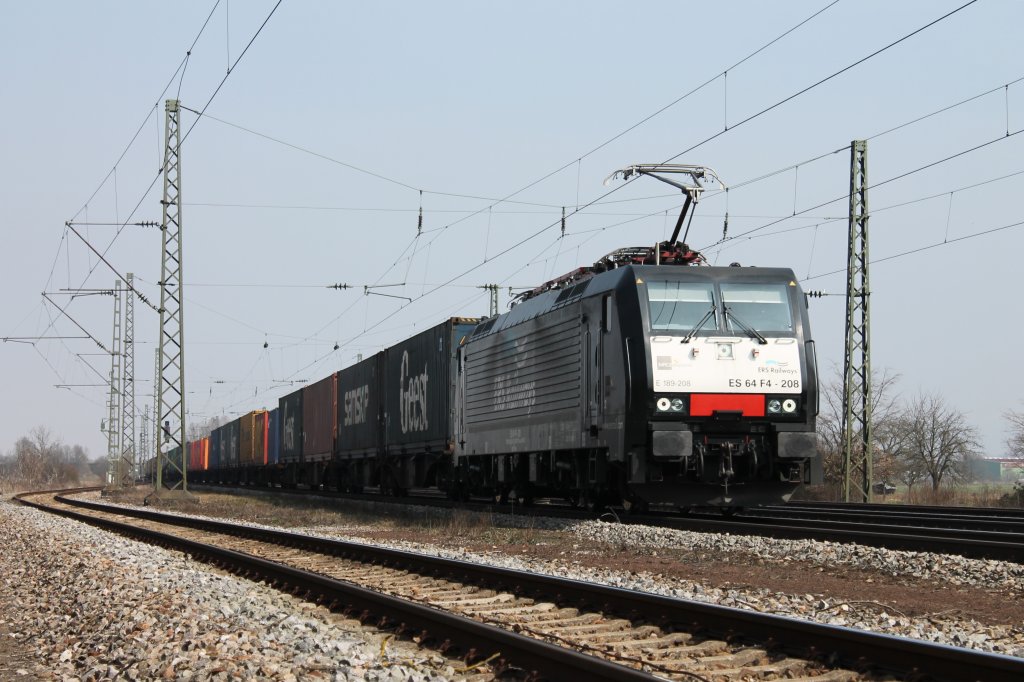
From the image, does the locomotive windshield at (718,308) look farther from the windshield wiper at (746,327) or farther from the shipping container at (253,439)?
the shipping container at (253,439)

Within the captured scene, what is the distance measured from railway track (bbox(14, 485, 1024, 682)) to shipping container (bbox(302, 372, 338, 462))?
26.8 m

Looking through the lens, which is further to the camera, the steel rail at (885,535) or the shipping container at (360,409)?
the shipping container at (360,409)

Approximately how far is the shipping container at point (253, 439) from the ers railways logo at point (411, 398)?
23.1m

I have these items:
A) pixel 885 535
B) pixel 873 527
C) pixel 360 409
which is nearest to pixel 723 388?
pixel 873 527

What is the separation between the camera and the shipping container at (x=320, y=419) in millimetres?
38094

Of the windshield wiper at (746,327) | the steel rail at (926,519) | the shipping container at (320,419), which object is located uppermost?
the windshield wiper at (746,327)

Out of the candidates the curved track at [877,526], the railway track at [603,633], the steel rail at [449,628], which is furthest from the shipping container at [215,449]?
the railway track at [603,633]

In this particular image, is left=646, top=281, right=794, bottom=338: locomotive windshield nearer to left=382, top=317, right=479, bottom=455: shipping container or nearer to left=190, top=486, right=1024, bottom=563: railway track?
left=190, top=486, right=1024, bottom=563: railway track

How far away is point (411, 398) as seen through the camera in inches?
1129

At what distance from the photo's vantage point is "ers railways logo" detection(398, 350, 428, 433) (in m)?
27.5

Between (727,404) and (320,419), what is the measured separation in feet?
86.4

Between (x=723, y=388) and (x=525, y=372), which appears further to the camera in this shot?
(x=525, y=372)

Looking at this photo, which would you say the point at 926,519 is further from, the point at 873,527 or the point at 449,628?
the point at 449,628

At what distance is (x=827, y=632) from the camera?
20.5 ft
